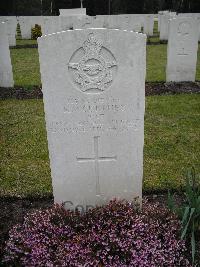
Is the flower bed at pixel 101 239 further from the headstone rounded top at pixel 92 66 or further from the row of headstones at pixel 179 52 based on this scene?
the row of headstones at pixel 179 52

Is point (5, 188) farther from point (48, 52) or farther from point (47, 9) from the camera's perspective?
point (47, 9)

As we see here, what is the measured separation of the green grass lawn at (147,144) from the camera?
504cm

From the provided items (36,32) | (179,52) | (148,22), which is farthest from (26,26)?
(179,52)

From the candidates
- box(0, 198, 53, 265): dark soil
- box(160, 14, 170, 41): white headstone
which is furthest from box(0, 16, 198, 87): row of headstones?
box(160, 14, 170, 41): white headstone

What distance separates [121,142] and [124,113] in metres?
0.31

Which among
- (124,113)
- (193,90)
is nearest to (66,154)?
(124,113)

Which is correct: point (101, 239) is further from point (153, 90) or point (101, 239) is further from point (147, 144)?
point (153, 90)

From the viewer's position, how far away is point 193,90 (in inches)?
369

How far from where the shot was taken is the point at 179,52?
973cm

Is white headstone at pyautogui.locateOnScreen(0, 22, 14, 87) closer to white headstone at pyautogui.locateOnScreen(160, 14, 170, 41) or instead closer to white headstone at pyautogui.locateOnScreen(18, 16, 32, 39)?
white headstone at pyautogui.locateOnScreen(160, 14, 170, 41)

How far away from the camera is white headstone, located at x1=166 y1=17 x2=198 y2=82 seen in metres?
9.44

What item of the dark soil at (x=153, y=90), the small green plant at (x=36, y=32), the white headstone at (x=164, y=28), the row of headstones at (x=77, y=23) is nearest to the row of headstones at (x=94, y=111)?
the dark soil at (x=153, y=90)

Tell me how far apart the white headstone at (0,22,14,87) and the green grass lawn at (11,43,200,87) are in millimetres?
643

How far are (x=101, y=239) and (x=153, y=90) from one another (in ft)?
22.0
